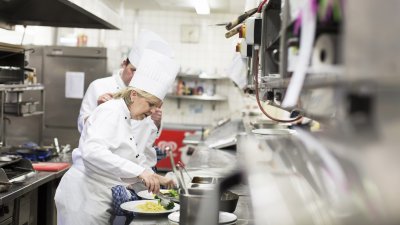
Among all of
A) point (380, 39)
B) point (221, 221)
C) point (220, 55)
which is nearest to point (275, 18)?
point (221, 221)

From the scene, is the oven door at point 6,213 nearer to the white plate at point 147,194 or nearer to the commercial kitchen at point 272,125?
the commercial kitchen at point 272,125

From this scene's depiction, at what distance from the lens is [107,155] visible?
110 inches

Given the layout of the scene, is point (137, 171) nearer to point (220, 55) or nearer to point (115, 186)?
point (115, 186)

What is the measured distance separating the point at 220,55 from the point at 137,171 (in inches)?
251

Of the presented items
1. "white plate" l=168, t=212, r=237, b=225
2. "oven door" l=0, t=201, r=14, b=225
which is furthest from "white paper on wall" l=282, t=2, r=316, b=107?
"oven door" l=0, t=201, r=14, b=225

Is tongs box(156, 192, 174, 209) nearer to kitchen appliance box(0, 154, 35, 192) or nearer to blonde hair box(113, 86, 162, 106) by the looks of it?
blonde hair box(113, 86, 162, 106)

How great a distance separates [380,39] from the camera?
68 cm

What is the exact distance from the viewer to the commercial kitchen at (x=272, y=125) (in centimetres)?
66

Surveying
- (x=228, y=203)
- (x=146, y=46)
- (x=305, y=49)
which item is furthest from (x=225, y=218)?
(x=146, y=46)

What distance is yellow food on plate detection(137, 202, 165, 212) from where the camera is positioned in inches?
100

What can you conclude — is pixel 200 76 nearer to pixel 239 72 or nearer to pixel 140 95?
→ pixel 239 72

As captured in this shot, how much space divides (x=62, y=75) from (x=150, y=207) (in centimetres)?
485

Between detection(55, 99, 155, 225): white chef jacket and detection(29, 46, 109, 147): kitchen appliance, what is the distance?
389 cm

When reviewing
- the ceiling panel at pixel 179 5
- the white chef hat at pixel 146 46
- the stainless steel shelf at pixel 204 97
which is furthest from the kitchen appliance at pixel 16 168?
the stainless steel shelf at pixel 204 97
